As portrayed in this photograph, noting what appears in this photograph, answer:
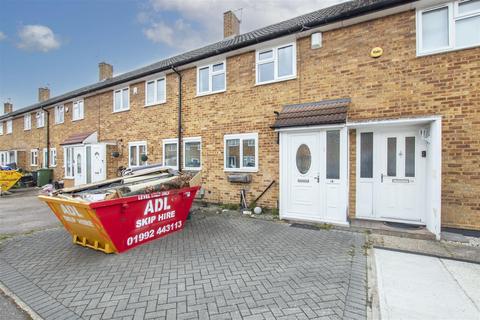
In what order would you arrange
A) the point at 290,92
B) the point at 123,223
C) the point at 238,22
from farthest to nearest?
the point at 238,22
the point at 290,92
the point at 123,223

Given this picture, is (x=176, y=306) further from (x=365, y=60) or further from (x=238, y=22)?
(x=238, y=22)

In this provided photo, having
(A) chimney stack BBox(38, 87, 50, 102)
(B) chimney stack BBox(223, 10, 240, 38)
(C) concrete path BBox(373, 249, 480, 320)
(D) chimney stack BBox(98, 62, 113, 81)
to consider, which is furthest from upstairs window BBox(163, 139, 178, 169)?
(A) chimney stack BBox(38, 87, 50, 102)

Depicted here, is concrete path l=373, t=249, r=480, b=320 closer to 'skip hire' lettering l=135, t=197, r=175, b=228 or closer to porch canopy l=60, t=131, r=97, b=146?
'skip hire' lettering l=135, t=197, r=175, b=228

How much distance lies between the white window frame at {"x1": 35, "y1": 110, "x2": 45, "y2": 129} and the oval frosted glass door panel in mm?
18183

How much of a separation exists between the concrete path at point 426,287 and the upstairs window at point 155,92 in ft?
30.1

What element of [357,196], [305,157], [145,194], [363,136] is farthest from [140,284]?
[363,136]

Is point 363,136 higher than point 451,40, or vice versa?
point 451,40

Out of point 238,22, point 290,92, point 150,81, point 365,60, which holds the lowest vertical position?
point 290,92

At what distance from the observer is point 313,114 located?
6008 millimetres

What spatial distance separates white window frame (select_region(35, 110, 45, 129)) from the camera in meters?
16.3

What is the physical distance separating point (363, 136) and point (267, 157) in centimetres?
262

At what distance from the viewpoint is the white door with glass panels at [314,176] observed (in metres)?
5.81

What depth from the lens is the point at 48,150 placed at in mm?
15594

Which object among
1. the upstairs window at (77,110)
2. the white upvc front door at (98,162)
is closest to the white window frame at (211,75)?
the white upvc front door at (98,162)
